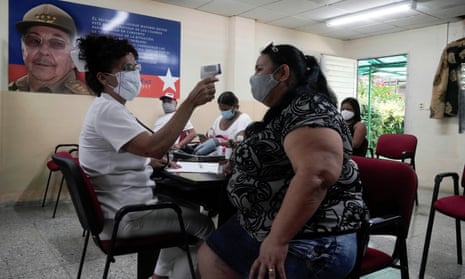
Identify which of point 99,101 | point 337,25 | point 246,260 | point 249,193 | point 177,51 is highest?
point 337,25

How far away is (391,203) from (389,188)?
61 millimetres

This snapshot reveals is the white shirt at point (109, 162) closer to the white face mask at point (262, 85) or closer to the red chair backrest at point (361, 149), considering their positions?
the white face mask at point (262, 85)

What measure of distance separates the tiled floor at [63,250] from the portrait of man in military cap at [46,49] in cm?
131

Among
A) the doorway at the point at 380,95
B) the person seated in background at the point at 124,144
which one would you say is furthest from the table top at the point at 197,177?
the doorway at the point at 380,95

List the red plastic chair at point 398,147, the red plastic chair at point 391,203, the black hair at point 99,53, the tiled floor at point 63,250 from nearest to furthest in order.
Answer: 1. the red plastic chair at point 391,203
2. the black hair at point 99,53
3. the tiled floor at point 63,250
4. the red plastic chair at point 398,147

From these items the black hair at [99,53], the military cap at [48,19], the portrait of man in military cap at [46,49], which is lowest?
the black hair at [99,53]

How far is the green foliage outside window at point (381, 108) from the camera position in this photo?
658 cm

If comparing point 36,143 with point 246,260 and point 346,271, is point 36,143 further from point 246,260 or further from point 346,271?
point 346,271

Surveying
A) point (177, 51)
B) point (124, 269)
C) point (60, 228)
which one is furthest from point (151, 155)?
point (177, 51)

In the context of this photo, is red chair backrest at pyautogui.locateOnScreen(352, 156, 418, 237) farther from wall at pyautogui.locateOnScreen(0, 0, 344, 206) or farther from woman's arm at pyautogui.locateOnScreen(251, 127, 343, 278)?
wall at pyautogui.locateOnScreen(0, 0, 344, 206)

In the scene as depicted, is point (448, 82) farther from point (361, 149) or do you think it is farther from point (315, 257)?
point (315, 257)

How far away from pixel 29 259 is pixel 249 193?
1.96 metres

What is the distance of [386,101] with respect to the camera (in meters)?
6.70

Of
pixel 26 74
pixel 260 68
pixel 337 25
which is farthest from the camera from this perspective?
pixel 337 25
